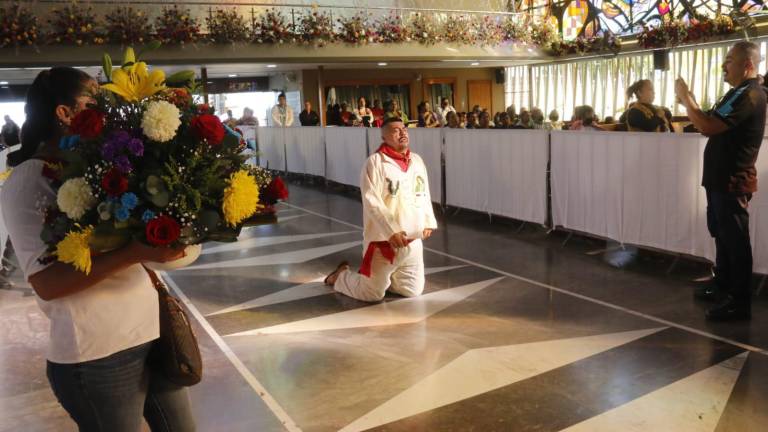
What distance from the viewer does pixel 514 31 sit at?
21.8 meters

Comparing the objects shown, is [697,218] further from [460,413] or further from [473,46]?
[473,46]

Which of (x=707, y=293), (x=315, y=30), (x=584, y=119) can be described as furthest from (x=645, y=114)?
(x=315, y=30)

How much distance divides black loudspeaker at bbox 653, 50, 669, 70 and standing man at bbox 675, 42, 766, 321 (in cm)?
1445

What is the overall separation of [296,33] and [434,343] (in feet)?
48.3

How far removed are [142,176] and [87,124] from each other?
20 centimetres

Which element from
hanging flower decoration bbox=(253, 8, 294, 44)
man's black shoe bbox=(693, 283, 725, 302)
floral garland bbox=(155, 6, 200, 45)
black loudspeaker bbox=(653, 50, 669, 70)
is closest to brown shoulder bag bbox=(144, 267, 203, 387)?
man's black shoe bbox=(693, 283, 725, 302)

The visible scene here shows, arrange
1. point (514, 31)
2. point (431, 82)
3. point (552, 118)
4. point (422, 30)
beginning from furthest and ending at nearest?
point (431, 82) < point (514, 31) < point (422, 30) < point (552, 118)

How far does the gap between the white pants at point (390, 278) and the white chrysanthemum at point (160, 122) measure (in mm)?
4060

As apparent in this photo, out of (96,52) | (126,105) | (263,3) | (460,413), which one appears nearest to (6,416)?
(460,413)

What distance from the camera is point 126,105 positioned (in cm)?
204

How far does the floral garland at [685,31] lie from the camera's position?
16.1 metres

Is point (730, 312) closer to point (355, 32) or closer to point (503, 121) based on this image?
point (503, 121)

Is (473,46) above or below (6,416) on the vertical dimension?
above

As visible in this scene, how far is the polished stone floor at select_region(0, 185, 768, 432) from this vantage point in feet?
12.6
